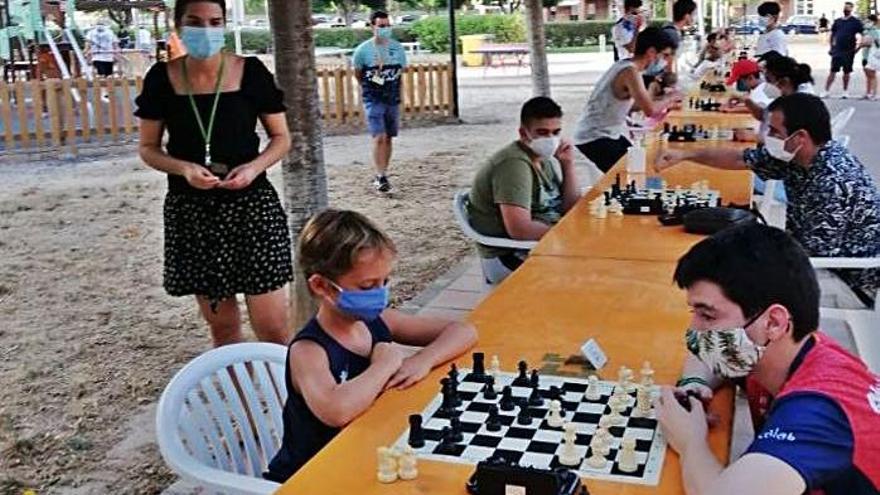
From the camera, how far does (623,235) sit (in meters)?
3.87

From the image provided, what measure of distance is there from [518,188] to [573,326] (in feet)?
6.39

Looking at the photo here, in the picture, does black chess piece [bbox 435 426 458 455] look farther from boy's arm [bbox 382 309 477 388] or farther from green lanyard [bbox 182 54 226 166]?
green lanyard [bbox 182 54 226 166]

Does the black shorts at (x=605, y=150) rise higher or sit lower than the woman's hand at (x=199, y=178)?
lower

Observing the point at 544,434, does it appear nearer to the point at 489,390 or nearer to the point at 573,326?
the point at 489,390

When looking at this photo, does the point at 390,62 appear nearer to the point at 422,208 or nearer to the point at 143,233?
the point at 422,208

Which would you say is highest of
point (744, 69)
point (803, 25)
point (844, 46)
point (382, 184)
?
point (803, 25)

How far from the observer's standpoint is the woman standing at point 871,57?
17484 millimetres

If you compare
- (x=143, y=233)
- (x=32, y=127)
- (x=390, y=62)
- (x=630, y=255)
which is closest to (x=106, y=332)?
(x=143, y=233)

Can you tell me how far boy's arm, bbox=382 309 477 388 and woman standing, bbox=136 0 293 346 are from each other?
38.6 inches

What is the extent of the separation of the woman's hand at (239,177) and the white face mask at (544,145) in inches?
64.5

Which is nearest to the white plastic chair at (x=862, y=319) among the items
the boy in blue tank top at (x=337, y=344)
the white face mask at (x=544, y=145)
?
the white face mask at (x=544, y=145)

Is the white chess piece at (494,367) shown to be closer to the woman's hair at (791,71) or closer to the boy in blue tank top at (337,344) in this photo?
the boy in blue tank top at (337,344)

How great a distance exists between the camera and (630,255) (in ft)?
11.6

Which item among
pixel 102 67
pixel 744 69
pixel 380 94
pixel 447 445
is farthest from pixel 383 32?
pixel 102 67
